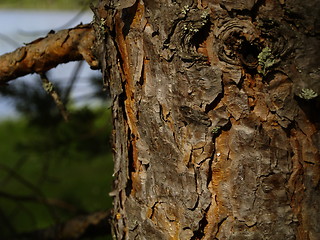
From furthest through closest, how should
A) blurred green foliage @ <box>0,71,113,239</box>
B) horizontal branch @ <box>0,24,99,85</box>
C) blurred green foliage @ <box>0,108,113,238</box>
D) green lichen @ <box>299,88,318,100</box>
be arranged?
blurred green foliage @ <box>0,108,113,238</box> → blurred green foliage @ <box>0,71,113,239</box> → horizontal branch @ <box>0,24,99,85</box> → green lichen @ <box>299,88,318,100</box>

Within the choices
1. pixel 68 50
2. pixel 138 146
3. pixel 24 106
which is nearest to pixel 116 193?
pixel 138 146

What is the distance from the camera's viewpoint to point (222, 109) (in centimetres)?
125

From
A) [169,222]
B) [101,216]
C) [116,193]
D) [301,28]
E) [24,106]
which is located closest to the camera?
[301,28]

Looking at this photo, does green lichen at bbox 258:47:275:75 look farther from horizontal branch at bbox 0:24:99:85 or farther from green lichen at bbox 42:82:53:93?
green lichen at bbox 42:82:53:93

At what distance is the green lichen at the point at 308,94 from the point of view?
118 centimetres

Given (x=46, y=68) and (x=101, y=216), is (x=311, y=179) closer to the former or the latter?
(x=46, y=68)

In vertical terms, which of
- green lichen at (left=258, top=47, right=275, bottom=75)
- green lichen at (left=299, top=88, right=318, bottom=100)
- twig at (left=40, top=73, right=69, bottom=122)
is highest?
twig at (left=40, top=73, right=69, bottom=122)

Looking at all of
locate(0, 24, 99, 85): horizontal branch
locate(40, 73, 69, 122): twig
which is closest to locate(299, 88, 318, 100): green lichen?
locate(0, 24, 99, 85): horizontal branch

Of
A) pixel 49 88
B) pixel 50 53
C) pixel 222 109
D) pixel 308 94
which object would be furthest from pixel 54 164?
pixel 308 94

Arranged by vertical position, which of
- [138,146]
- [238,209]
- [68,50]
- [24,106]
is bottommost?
[238,209]

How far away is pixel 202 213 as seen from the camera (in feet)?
4.36

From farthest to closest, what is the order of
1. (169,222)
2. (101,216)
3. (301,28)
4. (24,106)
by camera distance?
(24,106), (101,216), (169,222), (301,28)

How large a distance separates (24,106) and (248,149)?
104 inches

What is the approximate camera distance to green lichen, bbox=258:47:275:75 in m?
1.18
